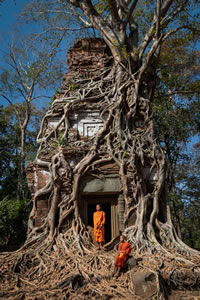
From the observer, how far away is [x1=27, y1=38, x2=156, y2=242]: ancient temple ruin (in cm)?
596

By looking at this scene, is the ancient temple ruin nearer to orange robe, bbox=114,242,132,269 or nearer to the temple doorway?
the temple doorway

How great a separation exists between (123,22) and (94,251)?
6.21 metres

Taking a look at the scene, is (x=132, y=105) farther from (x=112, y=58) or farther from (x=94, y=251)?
(x=94, y=251)

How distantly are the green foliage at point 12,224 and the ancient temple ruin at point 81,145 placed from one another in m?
2.91

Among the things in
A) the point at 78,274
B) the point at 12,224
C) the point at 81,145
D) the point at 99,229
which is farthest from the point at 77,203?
the point at 12,224

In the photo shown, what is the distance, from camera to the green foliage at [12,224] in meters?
8.84

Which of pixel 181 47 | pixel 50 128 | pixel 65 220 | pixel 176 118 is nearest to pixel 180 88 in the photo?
pixel 176 118

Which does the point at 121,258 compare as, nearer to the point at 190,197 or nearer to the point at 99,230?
the point at 99,230

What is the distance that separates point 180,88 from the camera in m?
10.7

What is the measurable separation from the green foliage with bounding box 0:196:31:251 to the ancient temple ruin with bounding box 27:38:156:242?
2.91m

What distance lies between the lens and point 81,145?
6.44 m

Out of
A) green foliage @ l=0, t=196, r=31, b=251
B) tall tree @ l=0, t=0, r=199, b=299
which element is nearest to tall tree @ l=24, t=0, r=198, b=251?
tall tree @ l=0, t=0, r=199, b=299

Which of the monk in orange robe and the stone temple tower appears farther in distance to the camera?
the stone temple tower

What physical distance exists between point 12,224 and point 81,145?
472 centimetres
